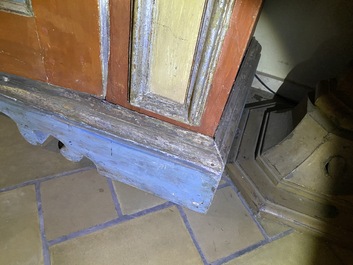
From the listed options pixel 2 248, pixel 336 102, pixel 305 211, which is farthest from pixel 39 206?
pixel 336 102

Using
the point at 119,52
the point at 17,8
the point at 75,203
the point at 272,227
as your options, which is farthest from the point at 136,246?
the point at 17,8

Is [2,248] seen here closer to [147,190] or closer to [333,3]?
[147,190]

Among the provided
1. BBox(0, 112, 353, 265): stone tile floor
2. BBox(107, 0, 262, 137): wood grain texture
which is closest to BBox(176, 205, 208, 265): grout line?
BBox(0, 112, 353, 265): stone tile floor

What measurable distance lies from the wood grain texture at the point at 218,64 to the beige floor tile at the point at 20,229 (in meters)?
0.44

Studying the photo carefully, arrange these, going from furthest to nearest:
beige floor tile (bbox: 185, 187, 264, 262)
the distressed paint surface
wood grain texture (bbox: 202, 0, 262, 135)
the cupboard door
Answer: beige floor tile (bbox: 185, 187, 264, 262)
the distressed paint surface
the cupboard door
wood grain texture (bbox: 202, 0, 262, 135)

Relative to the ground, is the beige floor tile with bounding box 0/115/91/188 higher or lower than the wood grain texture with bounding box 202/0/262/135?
lower

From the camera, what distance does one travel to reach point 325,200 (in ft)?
3.23

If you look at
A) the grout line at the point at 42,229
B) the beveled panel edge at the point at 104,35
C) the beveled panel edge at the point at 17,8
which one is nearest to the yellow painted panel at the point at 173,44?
the beveled panel edge at the point at 104,35

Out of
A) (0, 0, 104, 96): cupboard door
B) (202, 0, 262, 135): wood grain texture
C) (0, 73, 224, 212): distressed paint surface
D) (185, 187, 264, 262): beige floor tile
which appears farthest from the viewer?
(185, 187, 264, 262): beige floor tile

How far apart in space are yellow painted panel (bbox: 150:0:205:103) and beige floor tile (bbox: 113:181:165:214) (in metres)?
0.40

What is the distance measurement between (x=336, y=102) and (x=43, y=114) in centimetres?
90

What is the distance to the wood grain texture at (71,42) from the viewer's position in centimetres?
67

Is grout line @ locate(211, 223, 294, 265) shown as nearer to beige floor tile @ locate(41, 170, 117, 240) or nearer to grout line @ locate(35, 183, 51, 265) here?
beige floor tile @ locate(41, 170, 117, 240)

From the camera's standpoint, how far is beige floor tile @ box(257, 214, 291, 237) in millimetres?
982
